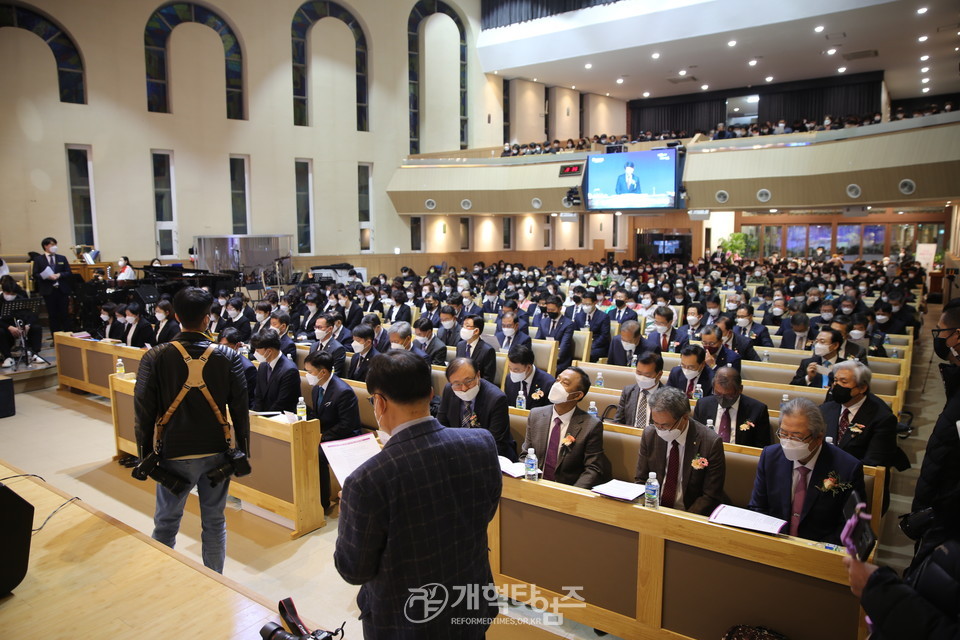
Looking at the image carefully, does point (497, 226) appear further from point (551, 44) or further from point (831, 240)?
point (831, 240)

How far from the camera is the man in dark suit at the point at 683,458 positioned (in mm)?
3527

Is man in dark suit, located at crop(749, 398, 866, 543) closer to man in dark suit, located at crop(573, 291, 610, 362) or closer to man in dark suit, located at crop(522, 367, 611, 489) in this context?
man in dark suit, located at crop(522, 367, 611, 489)

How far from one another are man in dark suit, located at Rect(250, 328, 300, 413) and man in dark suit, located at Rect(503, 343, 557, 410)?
1.93m

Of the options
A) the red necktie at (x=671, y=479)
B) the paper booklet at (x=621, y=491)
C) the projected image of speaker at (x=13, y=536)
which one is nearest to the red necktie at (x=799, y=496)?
the red necktie at (x=671, y=479)

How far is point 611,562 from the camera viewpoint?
126 inches

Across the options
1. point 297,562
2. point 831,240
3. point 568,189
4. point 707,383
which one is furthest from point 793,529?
point 831,240

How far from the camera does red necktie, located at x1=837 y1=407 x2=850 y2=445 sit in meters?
4.30

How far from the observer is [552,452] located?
399 centimetres

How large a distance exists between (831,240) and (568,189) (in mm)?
13825

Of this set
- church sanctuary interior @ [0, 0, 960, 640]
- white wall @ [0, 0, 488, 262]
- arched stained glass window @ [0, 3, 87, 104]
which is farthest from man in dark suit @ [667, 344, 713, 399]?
arched stained glass window @ [0, 3, 87, 104]

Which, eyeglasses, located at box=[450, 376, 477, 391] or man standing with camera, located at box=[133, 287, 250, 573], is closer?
man standing with camera, located at box=[133, 287, 250, 573]

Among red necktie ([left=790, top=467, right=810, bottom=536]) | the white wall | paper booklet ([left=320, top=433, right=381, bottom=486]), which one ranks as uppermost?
the white wall

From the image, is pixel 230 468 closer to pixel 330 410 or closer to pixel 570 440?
pixel 330 410

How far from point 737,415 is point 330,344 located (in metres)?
4.40
